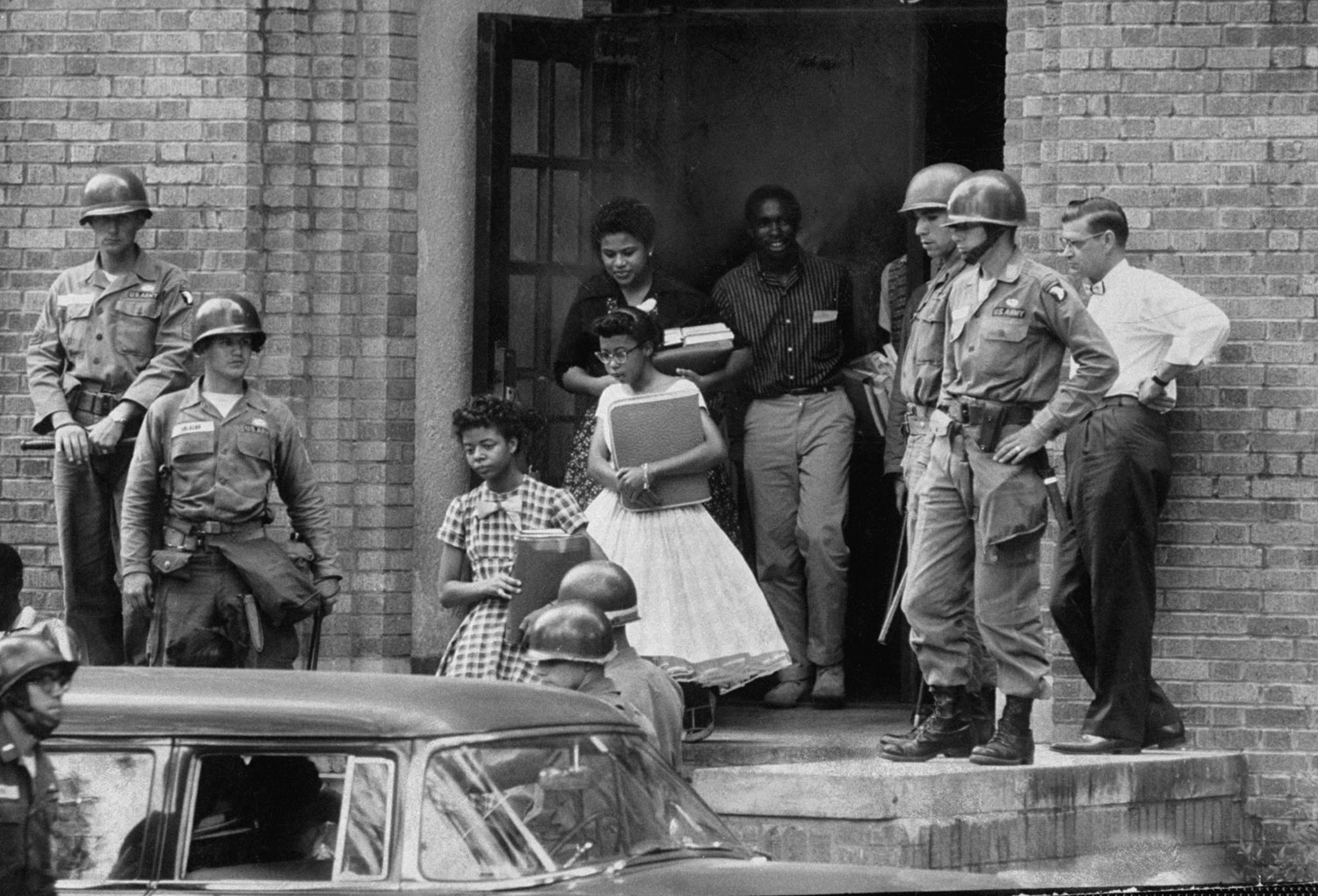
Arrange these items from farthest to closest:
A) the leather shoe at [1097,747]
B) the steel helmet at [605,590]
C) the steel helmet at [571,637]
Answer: the leather shoe at [1097,747]
the steel helmet at [605,590]
the steel helmet at [571,637]

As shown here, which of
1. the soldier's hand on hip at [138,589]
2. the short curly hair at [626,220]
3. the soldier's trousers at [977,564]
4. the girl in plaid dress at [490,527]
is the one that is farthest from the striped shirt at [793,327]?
the soldier's hand on hip at [138,589]

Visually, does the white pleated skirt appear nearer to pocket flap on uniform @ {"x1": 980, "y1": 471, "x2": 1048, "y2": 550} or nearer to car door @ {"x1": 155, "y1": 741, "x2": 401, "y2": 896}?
pocket flap on uniform @ {"x1": 980, "y1": 471, "x2": 1048, "y2": 550}

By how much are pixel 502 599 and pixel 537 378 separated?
2.56 meters

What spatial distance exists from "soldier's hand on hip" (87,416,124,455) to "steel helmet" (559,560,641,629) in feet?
8.84

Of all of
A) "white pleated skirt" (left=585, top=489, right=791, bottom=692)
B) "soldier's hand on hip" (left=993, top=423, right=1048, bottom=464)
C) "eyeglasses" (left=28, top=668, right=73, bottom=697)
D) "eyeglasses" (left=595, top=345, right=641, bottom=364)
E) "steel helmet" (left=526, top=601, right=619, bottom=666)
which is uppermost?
"eyeglasses" (left=595, top=345, right=641, bottom=364)

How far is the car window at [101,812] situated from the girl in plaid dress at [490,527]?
2966mm

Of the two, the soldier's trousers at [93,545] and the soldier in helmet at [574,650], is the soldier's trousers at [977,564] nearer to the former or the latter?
the soldier in helmet at [574,650]

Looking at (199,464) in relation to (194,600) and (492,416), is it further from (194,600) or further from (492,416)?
(492,416)

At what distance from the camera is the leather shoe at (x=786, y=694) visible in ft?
35.0

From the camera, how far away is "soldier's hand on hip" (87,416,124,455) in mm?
9562

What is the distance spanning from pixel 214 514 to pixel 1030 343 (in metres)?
3.04

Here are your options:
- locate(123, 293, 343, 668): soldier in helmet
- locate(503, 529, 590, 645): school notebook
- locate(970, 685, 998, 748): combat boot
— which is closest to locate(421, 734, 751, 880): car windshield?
locate(503, 529, 590, 645): school notebook

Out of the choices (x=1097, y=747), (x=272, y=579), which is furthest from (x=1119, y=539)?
(x=272, y=579)

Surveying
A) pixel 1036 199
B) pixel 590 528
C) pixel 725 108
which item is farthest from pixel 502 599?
pixel 725 108
